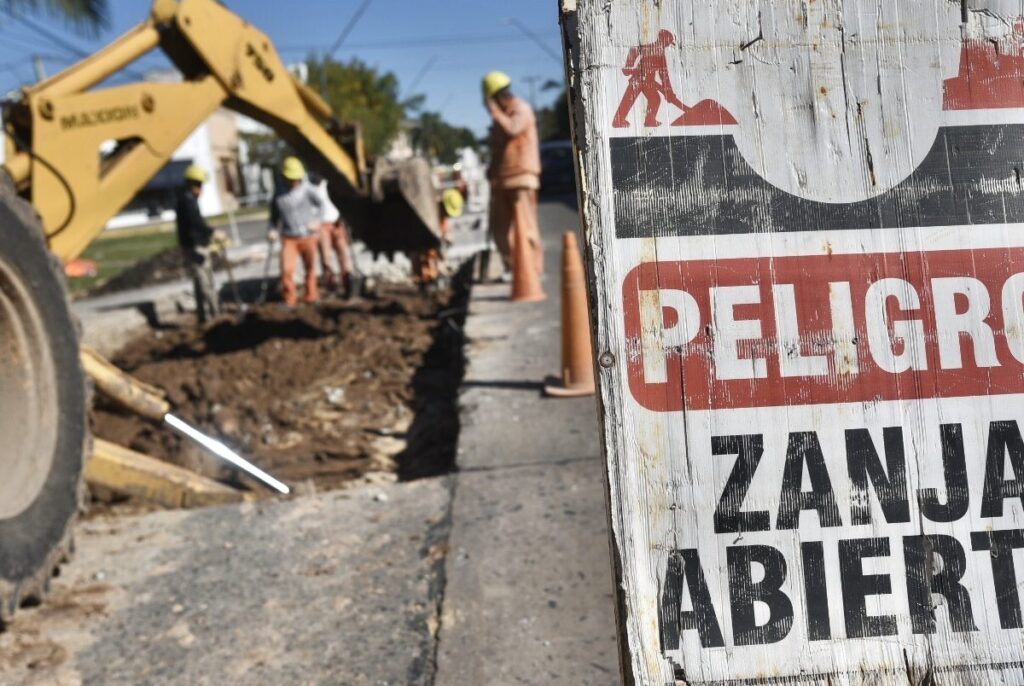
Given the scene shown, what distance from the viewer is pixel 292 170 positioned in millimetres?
13023

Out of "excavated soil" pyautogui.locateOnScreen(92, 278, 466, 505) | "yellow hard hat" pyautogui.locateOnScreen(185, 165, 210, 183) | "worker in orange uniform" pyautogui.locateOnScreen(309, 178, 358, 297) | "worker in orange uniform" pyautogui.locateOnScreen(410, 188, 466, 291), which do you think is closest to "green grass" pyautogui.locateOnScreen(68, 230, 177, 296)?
"yellow hard hat" pyautogui.locateOnScreen(185, 165, 210, 183)

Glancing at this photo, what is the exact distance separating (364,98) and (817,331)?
181ft

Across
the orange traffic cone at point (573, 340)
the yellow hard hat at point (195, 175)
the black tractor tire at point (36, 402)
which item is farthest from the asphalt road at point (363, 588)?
the yellow hard hat at point (195, 175)

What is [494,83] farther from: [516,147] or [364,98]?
[364,98]

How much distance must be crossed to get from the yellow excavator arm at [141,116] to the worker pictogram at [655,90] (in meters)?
4.34

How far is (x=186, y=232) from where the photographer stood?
42.0 ft

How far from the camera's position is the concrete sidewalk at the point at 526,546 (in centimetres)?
344

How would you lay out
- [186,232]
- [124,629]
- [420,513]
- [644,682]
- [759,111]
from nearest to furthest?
[644,682] → [759,111] → [124,629] → [420,513] → [186,232]

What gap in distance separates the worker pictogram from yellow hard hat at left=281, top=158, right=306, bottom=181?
451 inches

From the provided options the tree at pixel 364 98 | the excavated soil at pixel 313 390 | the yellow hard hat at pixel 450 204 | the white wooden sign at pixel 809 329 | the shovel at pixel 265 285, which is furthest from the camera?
the tree at pixel 364 98

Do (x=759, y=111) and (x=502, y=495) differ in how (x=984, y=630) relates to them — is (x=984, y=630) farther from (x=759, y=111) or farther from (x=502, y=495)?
(x=502, y=495)

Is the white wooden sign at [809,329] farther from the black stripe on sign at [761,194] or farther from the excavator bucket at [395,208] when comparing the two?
the excavator bucket at [395,208]

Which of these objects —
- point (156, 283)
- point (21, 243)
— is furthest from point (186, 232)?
point (21, 243)

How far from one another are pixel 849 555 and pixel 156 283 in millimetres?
16386
